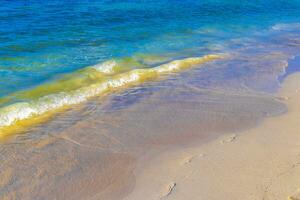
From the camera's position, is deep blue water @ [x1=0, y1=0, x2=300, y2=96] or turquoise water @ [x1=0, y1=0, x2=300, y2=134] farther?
deep blue water @ [x1=0, y1=0, x2=300, y2=96]

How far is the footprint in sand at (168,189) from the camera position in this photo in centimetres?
577

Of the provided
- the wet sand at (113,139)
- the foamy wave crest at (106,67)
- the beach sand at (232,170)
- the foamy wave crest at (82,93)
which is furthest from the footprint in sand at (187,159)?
the foamy wave crest at (106,67)

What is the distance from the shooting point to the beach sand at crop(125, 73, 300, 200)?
5.73 m

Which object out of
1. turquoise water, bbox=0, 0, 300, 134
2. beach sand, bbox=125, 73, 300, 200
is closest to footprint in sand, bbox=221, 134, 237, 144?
beach sand, bbox=125, 73, 300, 200

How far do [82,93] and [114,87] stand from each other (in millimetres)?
952

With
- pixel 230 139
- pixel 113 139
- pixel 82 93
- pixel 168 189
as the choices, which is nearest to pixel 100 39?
pixel 82 93

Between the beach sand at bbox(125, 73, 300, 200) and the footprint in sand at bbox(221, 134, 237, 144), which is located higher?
the beach sand at bbox(125, 73, 300, 200)

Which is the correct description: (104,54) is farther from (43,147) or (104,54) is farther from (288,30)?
(288,30)

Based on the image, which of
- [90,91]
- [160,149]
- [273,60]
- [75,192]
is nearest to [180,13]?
[273,60]

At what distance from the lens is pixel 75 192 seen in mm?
5934

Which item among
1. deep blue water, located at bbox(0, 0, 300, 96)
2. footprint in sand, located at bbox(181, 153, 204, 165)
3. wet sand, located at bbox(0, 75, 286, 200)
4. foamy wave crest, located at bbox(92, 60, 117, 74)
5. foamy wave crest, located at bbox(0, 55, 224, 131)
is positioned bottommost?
deep blue water, located at bbox(0, 0, 300, 96)

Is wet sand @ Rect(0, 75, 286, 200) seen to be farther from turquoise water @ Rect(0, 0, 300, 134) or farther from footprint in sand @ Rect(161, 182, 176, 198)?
turquoise water @ Rect(0, 0, 300, 134)

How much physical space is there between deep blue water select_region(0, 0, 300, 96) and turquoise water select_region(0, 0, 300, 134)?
23 mm

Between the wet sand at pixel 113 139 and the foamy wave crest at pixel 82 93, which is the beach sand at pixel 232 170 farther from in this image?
the foamy wave crest at pixel 82 93
